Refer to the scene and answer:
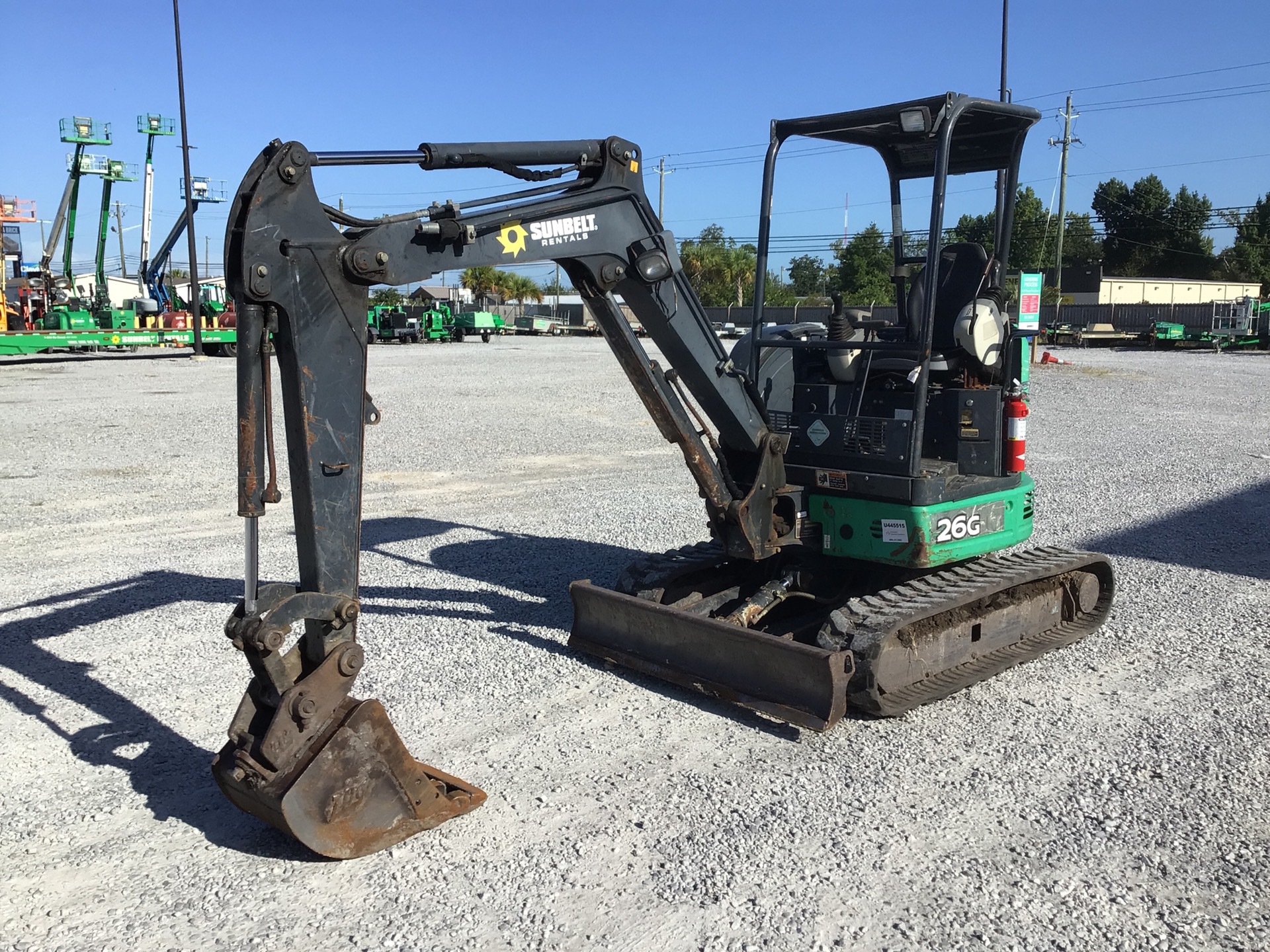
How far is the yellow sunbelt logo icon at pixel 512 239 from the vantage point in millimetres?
4691

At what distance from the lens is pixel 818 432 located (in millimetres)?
6359

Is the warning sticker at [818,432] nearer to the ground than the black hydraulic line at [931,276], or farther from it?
nearer to the ground

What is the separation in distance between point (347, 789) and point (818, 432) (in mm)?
3475

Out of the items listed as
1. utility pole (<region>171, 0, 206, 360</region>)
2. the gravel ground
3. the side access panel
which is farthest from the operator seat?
utility pole (<region>171, 0, 206, 360</region>)

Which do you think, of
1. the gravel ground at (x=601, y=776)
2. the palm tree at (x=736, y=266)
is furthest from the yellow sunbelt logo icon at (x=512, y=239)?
the palm tree at (x=736, y=266)

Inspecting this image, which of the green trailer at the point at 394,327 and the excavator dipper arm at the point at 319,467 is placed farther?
the green trailer at the point at 394,327

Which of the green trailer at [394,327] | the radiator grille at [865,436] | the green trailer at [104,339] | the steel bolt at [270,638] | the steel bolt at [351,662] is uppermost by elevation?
the green trailer at [394,327]

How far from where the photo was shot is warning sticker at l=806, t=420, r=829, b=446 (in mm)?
6312

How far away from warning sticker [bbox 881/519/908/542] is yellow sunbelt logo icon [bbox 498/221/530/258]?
2630 mm

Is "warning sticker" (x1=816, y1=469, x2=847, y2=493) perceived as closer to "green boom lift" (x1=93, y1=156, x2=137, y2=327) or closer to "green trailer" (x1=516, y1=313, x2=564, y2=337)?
"green boom lift" (x1=93, y1=156, x2=137, y2=327)

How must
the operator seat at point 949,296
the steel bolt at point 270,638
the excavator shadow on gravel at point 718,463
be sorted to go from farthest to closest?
1. the operator seat at point 949,296
2. the excavator shadow on gravel at point 718,463
3. the steel bolt at point 270,638

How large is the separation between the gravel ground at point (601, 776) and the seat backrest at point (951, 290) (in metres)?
2.11

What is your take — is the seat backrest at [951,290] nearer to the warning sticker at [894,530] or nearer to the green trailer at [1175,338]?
the warning sticker at [894,530]

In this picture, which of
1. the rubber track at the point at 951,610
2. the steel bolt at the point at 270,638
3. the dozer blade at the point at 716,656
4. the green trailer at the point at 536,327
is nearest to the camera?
the steel bolt at the point at 270,638
